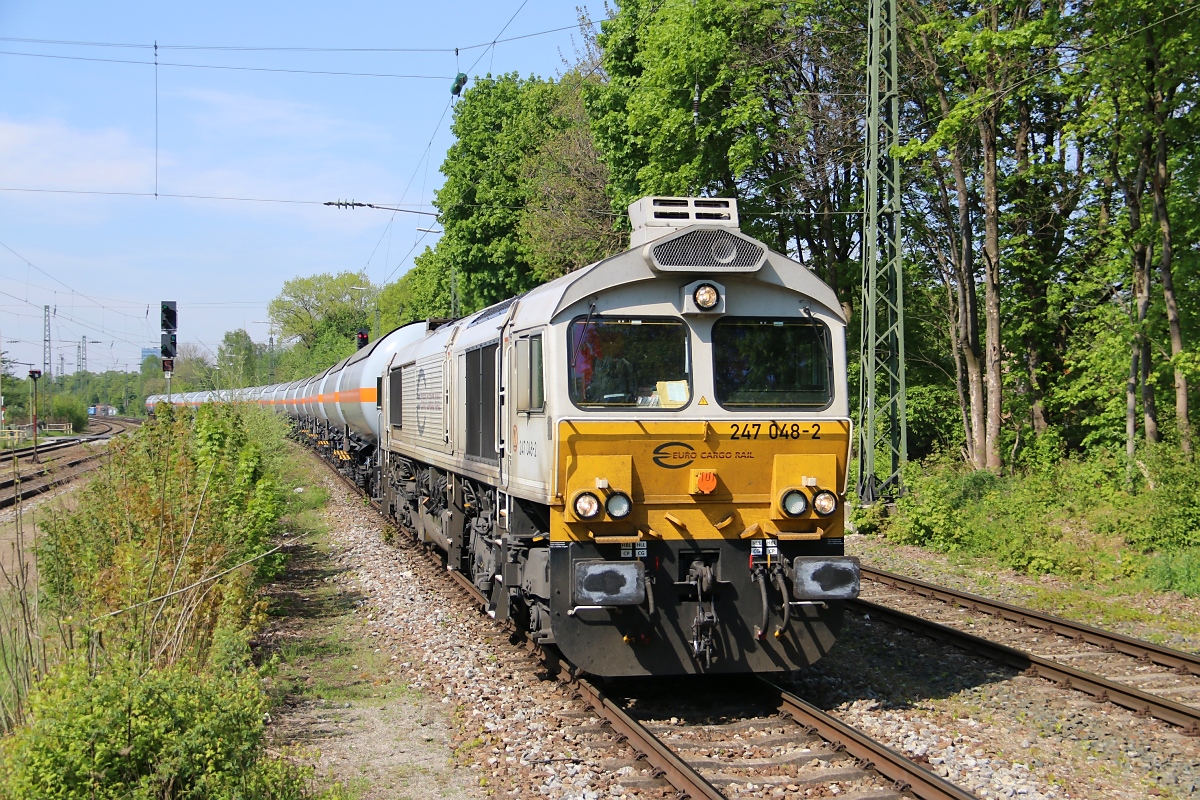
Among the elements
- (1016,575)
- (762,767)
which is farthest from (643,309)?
(1016,575)

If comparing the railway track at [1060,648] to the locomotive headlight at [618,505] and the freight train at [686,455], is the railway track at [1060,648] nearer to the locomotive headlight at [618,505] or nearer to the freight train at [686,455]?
the freight train at [686,455]

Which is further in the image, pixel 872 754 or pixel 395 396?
pixel 395 396

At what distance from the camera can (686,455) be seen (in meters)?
7.59

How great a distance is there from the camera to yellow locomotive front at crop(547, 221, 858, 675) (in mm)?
7449

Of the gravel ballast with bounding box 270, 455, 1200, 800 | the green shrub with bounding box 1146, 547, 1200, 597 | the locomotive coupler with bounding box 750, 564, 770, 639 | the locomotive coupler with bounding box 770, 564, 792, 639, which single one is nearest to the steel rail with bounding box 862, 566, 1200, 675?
the gravel ballast with bounding box 270, 455, 1200, 800

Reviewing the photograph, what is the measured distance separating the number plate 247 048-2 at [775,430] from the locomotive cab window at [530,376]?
1497 mm

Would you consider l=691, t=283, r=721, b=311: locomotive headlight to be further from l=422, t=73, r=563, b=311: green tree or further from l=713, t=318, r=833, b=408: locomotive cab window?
l=422, t=73, r=563, b=311: green tree

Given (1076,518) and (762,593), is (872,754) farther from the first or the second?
(1076,518)

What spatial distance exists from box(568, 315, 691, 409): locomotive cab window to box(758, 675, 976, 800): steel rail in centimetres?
244

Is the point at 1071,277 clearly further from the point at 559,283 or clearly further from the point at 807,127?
the point at 559,283

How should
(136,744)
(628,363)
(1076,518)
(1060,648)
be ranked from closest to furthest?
(136,744) → (628,363) → (1060,648) → (1076,518)

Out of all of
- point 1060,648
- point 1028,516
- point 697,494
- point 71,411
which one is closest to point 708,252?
point 697,494

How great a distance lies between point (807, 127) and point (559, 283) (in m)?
17.0

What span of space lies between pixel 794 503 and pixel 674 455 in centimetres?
101
